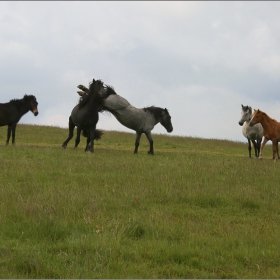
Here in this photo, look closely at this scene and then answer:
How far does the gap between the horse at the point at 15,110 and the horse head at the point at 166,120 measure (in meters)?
5.28

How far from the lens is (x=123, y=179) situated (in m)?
11.6

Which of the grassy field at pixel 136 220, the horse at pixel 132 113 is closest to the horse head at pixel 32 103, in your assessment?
the horse at pixel 132 113

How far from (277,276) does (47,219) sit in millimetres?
3608

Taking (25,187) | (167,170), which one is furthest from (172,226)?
(167,170)

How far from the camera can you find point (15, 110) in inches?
789

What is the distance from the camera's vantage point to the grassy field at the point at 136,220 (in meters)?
6.29

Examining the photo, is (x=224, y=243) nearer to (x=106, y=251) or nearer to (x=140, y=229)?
(x=140, y=229)

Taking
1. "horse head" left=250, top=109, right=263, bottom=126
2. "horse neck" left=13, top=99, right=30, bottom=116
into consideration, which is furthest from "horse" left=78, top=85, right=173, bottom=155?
"horse head" left=250, top=109, right=263, bottom=126

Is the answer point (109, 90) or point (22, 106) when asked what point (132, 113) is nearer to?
point (109, 90)

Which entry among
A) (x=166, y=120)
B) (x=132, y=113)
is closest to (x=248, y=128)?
(x=166, y=120)

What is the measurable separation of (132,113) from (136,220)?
11.6m

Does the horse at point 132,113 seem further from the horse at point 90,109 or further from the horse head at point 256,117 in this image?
the horse head at point 256,117

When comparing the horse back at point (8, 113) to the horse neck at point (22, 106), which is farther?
the horse neck at point (22, 106)

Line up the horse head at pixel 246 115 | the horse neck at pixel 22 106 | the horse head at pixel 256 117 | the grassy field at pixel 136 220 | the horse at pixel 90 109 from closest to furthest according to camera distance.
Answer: the grassy field at pixel 136 220 < the horse at pixel 90 109 < the horse head at pixel 256 117 < the horse neck at pixel 22 106 < the horse head at pixel 246 115
